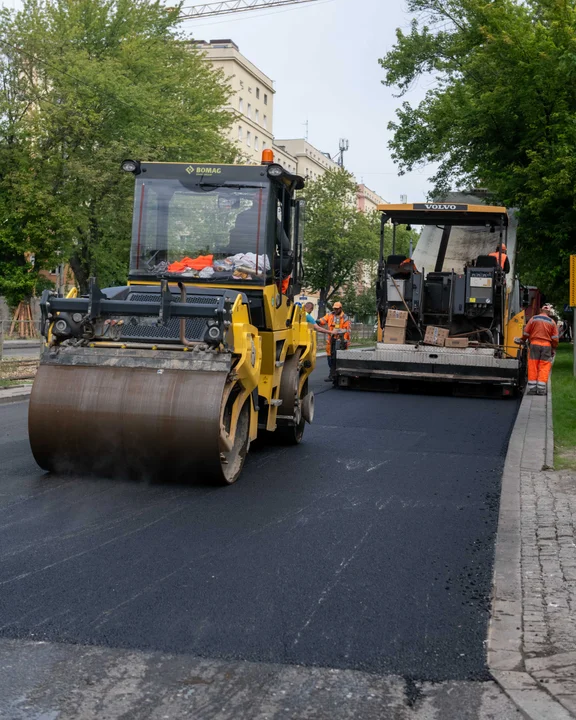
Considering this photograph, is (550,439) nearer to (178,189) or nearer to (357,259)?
(178,189)

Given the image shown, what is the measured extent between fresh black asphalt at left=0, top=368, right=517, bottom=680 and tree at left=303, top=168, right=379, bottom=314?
46.1 metres

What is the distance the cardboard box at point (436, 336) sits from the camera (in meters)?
17.6

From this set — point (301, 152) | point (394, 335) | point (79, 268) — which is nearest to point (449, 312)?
point (394, 335)

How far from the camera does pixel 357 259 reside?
56.0m

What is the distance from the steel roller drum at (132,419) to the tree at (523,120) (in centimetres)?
1512

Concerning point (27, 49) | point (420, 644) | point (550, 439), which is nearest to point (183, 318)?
point (420, 644)

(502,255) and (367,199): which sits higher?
(367,199)

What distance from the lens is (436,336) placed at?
1769 cm

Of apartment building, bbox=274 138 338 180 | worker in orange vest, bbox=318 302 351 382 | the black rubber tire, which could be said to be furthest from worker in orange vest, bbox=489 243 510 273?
apartment building, bbox=274 138 338 180

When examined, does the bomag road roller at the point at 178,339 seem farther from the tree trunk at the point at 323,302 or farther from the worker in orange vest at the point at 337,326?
the tree trunk at the point at 323,302

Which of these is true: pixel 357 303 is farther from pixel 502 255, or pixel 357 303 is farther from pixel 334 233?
pixel 502 255

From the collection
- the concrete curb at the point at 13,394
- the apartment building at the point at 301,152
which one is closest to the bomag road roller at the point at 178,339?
the concrete curb at the point at 13,394

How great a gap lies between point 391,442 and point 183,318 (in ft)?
13.2

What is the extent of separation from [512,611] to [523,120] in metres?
20.4
